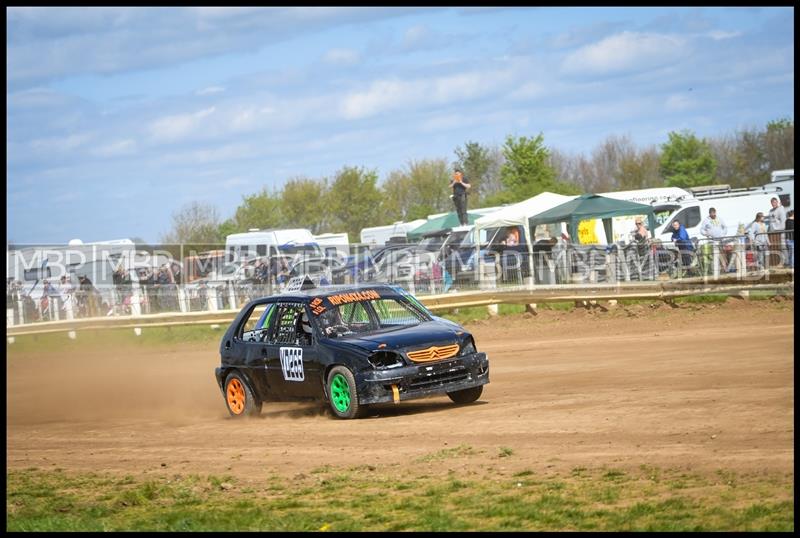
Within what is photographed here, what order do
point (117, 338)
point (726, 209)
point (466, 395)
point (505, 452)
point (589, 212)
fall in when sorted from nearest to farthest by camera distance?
point (505, 452)
point (466, 395)
point (117, 338)
point (589, 212)
point (726, 209)

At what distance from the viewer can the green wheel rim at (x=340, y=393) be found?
12773 millimetres

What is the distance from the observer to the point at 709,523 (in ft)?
22.1

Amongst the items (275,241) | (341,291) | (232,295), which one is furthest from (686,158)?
(341,291)

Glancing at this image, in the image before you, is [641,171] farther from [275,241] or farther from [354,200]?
[275,241]

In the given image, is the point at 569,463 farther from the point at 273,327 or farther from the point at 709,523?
the point at 273,327

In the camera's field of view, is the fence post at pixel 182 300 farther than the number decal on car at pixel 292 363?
Yes

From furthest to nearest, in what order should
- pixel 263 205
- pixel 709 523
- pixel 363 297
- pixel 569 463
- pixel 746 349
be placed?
pixel 263 205 < pixel 746 349 < pixel 363 297 < pixel 569 463 < pixel 709 523

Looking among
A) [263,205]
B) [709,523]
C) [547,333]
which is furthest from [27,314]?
[263,205]

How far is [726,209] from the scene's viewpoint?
35.6 m

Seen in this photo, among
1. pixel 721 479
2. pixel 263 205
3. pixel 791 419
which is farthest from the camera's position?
pixel 263 205

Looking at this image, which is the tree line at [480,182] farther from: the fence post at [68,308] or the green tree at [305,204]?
the fence post at [68,308]

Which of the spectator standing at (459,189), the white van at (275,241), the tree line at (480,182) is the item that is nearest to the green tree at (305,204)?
the tree line at (480,182)

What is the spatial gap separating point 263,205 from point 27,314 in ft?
165

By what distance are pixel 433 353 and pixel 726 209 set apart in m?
25.1
